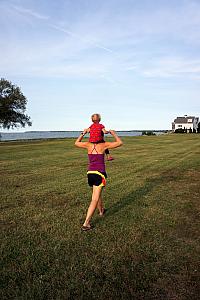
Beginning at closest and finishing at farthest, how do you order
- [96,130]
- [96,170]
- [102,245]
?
1. [102,245]
2. [96,130]
3. [96,170]

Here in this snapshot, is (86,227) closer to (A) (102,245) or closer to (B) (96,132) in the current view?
(A) (102,245)

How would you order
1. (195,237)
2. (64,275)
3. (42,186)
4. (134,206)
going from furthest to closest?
(42,186) < (134,206) < (195,237) < (64,275)

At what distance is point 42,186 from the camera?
10734mm

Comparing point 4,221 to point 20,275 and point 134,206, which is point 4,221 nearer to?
point 20,275

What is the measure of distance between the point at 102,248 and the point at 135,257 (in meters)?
0.65

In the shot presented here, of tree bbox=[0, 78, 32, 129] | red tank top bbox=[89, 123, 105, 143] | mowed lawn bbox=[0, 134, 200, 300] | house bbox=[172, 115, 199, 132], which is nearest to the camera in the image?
mowed lawn bbox=[0, 134, 200, 300]

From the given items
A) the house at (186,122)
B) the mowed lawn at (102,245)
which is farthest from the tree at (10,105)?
the house at (186,122)

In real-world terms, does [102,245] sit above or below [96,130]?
below

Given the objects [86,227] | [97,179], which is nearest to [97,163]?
[97,179]

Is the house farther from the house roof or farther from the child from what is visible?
the child

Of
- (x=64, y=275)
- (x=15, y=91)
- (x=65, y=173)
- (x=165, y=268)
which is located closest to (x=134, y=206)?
(x=165, y=268)

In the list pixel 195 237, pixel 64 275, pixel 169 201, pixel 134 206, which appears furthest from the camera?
pixel 169 201

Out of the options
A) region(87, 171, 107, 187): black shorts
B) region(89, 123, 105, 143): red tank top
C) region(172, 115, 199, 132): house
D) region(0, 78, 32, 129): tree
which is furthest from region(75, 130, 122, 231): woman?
region(172, 115, 199, 132): house

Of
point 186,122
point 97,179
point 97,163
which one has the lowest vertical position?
point 97,179
